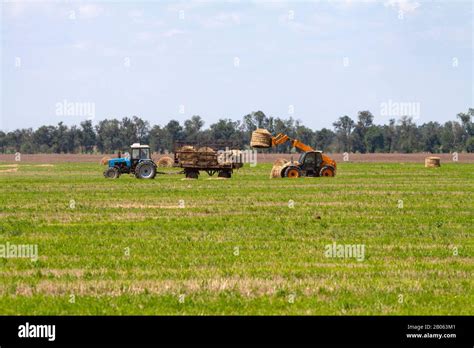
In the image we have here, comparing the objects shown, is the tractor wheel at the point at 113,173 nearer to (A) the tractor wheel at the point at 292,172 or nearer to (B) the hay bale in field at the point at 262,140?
(B) the hay bale in field at the point at 262,140

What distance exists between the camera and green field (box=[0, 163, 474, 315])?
11.6m

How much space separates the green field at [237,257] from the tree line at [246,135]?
137379 mm

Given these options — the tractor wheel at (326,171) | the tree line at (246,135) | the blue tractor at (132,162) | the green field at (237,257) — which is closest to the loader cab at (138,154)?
the blue tractor at (132,162)

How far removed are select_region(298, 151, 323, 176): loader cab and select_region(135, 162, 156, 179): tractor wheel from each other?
27.3 feet

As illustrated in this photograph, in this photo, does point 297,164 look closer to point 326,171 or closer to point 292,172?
point 292,172

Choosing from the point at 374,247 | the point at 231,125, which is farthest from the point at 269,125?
the point at 374,247

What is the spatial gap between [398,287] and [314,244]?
15.4ft

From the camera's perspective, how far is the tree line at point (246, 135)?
167m

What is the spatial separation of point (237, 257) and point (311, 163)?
3152 cm

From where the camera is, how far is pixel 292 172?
46.2 metres
